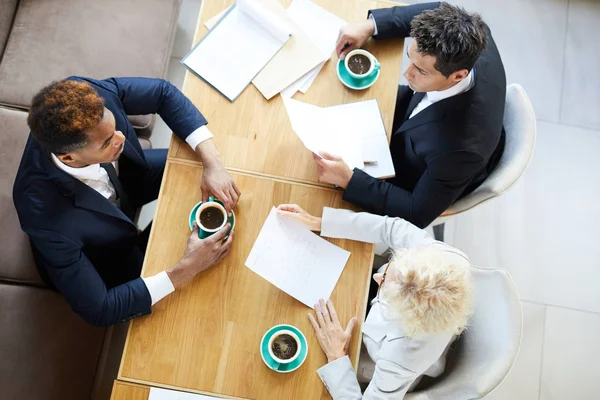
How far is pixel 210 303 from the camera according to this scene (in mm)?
1611

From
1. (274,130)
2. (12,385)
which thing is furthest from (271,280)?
(12,385)

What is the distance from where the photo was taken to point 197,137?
1.70 m

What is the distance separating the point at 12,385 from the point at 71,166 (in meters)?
0.88

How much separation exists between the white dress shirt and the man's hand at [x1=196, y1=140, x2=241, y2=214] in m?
0.03

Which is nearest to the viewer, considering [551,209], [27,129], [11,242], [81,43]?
[11,242]

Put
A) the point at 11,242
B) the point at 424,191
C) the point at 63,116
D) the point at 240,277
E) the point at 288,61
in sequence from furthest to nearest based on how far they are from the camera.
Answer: the point at 11,242 < the point at 288,61 < the point at 424,191 < the point at 240,277 < the point at 63,116

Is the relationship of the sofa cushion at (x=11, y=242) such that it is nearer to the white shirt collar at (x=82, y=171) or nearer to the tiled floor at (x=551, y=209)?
the white shirt collar at (x=82, y=171)

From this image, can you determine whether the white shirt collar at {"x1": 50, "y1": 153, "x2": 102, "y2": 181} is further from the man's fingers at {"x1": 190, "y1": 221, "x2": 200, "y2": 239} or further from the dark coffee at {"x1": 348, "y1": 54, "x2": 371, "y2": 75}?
the dark coffee at {"x1": 348, "y1": 54, "x2": 371, "y2": 75}

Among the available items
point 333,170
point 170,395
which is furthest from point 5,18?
point 170,395

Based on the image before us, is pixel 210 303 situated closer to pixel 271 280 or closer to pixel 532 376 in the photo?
pixel 271 280

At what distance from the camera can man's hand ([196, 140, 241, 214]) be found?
5.39 ft

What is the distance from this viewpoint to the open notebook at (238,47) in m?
1.81

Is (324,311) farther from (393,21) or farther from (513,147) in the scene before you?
(393,21)

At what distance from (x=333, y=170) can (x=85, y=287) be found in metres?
0.83
